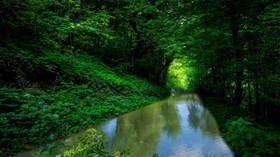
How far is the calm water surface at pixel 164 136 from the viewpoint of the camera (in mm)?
4914

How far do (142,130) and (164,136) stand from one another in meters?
0.88

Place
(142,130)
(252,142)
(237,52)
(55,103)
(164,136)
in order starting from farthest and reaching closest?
(237,52), (55,103), (142,130), (164,136), (252,142)

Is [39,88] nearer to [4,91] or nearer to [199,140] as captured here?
[4,91]

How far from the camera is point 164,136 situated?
6.17m

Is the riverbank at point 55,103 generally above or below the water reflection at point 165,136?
above

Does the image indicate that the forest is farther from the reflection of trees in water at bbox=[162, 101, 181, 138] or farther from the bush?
the reflection of trees in water at bbox=[162, 101, 181, 138]

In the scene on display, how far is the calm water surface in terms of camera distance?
193 inches

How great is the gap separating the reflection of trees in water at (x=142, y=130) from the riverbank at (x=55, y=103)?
89cm

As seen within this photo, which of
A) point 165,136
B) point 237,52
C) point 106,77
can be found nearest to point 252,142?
point 165,136

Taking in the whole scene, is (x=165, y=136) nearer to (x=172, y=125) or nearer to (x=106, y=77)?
(x=172, y=125)

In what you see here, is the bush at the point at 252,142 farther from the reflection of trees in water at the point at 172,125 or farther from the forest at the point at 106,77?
the reflection of trees in water at the point at 172,125

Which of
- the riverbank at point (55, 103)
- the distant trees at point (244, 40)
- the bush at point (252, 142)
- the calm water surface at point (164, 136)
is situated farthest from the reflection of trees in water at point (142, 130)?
the distant trees at point (244, 40)

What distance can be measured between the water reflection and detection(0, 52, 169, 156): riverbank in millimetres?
989

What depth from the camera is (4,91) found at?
19.9 ft
